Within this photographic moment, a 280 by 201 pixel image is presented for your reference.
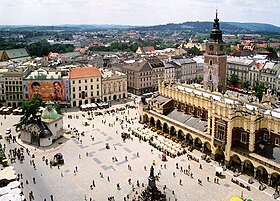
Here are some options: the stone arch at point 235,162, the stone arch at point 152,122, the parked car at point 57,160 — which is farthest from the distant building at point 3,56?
the stone arch at point 235,162

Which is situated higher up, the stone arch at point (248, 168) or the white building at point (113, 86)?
the white building at point (113, 86)

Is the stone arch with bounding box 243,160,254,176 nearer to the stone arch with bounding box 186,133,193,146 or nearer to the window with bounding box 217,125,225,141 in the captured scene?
the window with bounding box 217,125,225,141

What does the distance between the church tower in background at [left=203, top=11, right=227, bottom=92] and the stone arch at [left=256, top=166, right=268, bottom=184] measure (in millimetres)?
39057

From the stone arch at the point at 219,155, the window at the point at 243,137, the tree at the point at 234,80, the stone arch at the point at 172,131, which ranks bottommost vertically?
the stone arch at the point at 219,155

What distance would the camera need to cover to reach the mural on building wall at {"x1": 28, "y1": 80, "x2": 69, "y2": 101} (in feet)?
332

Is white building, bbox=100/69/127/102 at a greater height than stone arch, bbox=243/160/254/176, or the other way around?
white building, bbox=100/69/127/102

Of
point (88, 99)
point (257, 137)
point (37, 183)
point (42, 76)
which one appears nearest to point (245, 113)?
point (257, 137)

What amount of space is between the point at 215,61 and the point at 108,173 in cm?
4900

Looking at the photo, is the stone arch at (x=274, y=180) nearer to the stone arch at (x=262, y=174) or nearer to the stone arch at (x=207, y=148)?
the stone arch at (x=262, y=174)

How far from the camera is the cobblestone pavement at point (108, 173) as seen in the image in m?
51.5

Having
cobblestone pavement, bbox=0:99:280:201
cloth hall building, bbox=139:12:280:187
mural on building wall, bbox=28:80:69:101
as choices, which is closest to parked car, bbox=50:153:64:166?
cobblestone pavement, bbox=0:99:280:201

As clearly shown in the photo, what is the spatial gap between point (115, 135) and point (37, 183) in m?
27.0

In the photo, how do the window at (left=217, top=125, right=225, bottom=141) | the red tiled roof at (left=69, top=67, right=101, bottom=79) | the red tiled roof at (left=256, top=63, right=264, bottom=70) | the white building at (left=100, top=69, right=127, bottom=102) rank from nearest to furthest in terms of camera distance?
the window at (left=217, top=125, right=225, bottom=141)
the red tiled roof at (left=69, top=67, right=101, bottom=79)
the white building at (left=100, top=69, right=127, bottom=102)
the red tiled roof at (left=256, top=63, right=264, bottom=70)

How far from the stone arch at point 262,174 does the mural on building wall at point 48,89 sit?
67075mm
